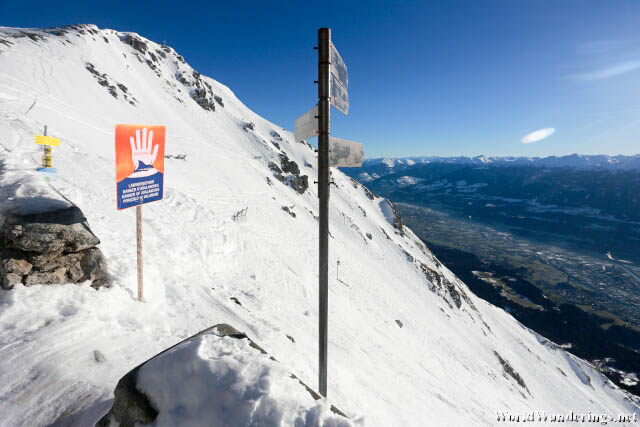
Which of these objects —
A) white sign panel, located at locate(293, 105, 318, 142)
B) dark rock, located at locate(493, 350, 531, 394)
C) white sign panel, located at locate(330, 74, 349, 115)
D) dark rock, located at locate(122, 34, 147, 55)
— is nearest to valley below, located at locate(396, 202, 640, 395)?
dark rock, located at locate(493, 350, 531, 394)

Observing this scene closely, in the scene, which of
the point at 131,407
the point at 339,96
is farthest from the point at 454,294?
the point at 131,407

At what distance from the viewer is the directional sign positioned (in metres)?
5.76

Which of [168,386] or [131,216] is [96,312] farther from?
[131,216]

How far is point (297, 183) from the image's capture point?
48.4 meters

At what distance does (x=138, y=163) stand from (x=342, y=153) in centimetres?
514

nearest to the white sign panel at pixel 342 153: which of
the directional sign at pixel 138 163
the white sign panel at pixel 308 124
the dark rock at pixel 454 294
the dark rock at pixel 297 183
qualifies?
the white sign panel at pixel 308 124

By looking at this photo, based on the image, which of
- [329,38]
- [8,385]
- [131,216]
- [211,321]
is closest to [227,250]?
[131,216]

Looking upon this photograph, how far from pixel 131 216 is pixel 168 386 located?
1031cm

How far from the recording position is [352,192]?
6706 cm

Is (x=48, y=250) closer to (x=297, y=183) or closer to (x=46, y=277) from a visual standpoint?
(x=46, y=277)

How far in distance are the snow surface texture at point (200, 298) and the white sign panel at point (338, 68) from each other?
3.77 m

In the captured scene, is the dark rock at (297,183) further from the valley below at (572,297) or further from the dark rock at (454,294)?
the valley below at (572,297)

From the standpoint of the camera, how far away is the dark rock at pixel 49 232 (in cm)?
538

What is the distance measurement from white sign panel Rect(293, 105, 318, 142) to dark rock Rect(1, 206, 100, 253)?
5734mm
